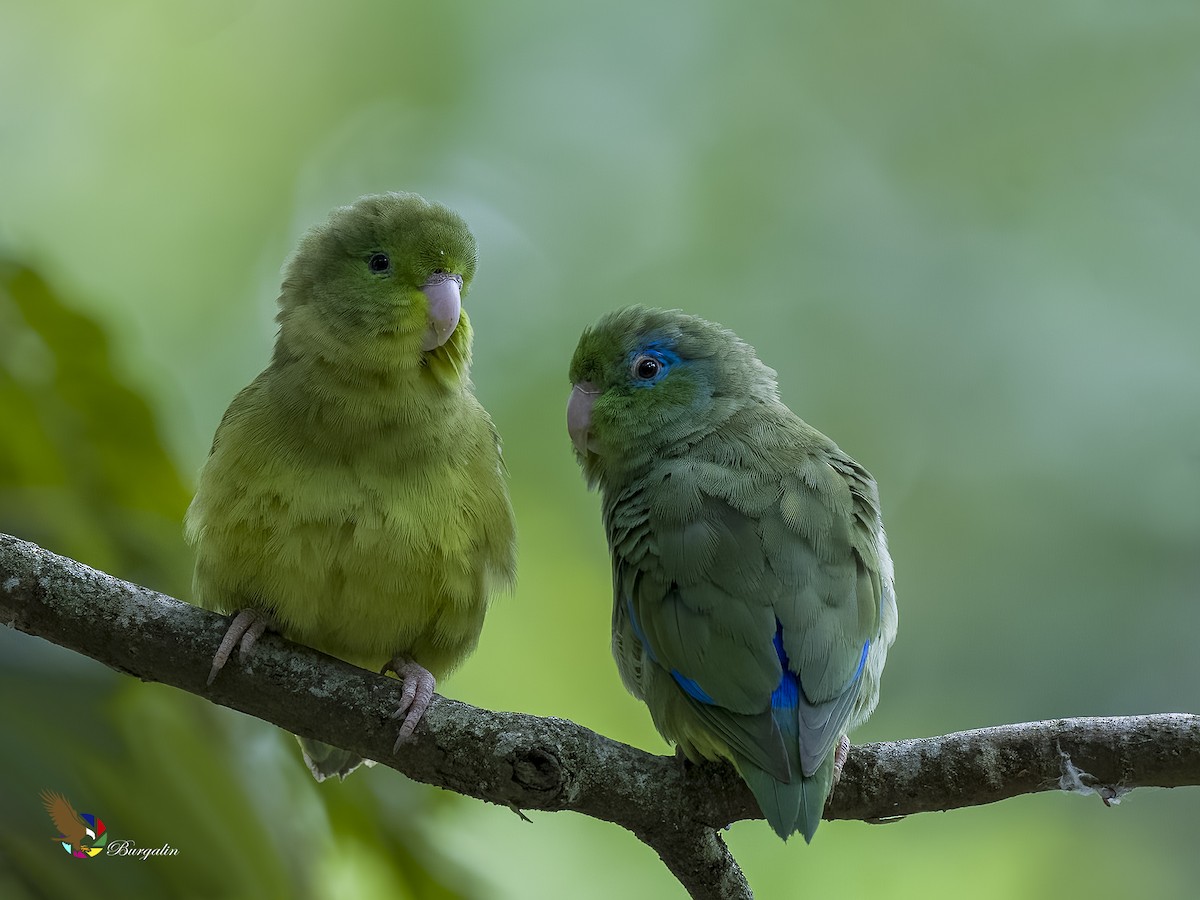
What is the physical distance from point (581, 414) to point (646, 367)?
21cm

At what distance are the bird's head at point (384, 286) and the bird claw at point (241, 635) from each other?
0.66 metres

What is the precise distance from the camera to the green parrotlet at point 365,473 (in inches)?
107

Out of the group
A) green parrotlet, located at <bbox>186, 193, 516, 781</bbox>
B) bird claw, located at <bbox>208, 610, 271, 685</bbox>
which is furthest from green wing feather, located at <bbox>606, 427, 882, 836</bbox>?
bird claw, located at <bbox>208, 610, 271, 685</bbox>

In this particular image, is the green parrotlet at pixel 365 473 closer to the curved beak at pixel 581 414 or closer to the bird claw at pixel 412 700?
the bird claw at pixel 412 700

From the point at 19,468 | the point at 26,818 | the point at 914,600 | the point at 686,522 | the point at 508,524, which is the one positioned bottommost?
the point at 26,818

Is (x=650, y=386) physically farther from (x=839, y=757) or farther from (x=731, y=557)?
(x=839, y=757)

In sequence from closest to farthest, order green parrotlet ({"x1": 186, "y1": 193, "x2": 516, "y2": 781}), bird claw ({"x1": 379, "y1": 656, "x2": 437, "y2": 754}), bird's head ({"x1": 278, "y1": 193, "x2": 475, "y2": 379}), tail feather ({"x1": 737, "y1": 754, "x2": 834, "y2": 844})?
tail feather ({"x1": 737, "y1": 754, "x2": 834, "y2": 844}) → bird claw ({"x1": 379, "y1": 656, "x2": 437, "y2": 754}) → green parrotlet ({"x1": 186, "y1": 193, "x2": 516, "y2": 781}) → bird's head ({"x1": 278, "y1": 193, "x2": 475, "y2": 379})

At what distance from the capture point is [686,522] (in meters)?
2.61

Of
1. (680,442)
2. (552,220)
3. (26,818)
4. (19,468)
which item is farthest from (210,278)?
(680,442)

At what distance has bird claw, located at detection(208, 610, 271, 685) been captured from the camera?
2508 mm

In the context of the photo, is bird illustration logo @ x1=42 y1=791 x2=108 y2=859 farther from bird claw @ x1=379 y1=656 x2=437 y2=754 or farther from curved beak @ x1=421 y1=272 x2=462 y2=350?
curved beak @ x1=421 y1=272 x2=462 y2=350

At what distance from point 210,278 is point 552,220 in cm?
168

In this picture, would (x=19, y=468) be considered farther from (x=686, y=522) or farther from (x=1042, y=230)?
(x=1042, y=230)

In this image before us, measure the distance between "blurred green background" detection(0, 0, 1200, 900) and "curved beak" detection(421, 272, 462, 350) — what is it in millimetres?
2161
